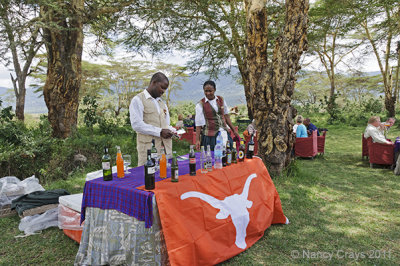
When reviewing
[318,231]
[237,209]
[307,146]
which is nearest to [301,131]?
[307,146]

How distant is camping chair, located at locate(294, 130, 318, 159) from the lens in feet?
23.0

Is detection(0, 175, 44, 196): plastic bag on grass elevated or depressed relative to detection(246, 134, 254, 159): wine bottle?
depressed

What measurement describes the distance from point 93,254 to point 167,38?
8.15 metres

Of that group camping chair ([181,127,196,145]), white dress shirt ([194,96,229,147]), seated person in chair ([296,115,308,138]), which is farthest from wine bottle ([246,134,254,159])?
camping chair ([181,127,196,145])

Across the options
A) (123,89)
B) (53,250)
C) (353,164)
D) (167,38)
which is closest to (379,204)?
(353,164)

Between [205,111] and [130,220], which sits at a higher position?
[205,111]

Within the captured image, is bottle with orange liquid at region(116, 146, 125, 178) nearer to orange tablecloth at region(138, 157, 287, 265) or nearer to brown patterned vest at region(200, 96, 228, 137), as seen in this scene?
orange tablecloth at region(138, 157, 287, 265)

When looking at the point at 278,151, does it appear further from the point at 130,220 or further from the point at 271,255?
the point at 130,220

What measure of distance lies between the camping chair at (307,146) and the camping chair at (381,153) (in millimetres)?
1310

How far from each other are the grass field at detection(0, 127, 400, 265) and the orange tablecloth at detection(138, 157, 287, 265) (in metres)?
0.20

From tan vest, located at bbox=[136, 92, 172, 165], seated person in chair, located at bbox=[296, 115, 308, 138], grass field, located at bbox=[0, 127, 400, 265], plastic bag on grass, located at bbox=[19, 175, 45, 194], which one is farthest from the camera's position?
seated person in chair, located at bbox=[296, 115, 308, 138]

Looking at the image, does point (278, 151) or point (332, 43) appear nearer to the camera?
point (278, 151)

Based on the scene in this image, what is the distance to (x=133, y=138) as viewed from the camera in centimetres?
867

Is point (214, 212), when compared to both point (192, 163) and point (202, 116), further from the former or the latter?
point (202, 116)
